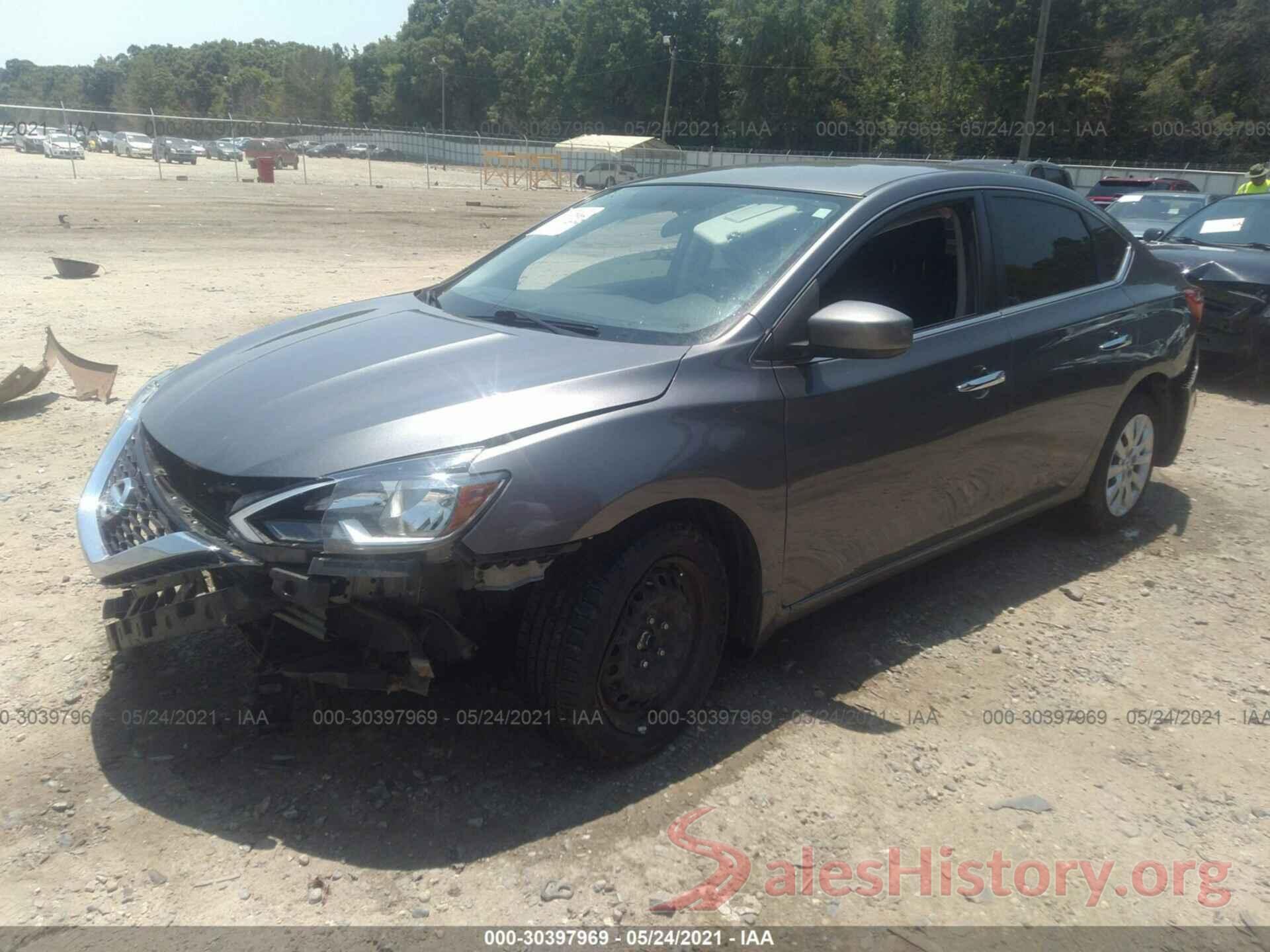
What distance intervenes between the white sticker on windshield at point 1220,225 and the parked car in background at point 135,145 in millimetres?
55418

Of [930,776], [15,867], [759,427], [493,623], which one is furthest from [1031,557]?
[15,867]

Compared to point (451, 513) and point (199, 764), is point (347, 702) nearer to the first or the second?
point (199, 764)

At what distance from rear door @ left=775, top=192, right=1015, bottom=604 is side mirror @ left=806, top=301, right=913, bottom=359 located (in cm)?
13

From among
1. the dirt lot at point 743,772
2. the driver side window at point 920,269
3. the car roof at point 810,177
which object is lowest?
the dirt lot at point 743,772

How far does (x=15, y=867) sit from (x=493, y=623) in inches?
53.6

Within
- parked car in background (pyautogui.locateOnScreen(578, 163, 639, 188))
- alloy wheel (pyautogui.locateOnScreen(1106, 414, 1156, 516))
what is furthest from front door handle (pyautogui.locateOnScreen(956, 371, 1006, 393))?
parked car in background (pyautogui.locateOnScreen(578, 163, 639, 188))

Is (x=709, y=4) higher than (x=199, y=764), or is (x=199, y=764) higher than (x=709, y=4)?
(x=709, y=4)

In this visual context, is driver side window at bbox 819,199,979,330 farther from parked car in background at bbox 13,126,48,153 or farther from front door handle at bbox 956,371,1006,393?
parked car in background at bbox 13,126,48,153

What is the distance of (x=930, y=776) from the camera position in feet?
10.6

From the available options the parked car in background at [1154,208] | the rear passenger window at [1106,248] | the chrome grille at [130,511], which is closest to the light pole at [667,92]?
the parked car in background at [1154,208]

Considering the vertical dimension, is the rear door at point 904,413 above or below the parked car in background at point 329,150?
below

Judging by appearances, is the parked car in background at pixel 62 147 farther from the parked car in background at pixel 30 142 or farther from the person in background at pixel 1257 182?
the person in background at pixel 1257 182

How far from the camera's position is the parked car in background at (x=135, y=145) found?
54.4 meters

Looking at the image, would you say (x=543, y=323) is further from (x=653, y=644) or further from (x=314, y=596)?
(x=314, y=596)
